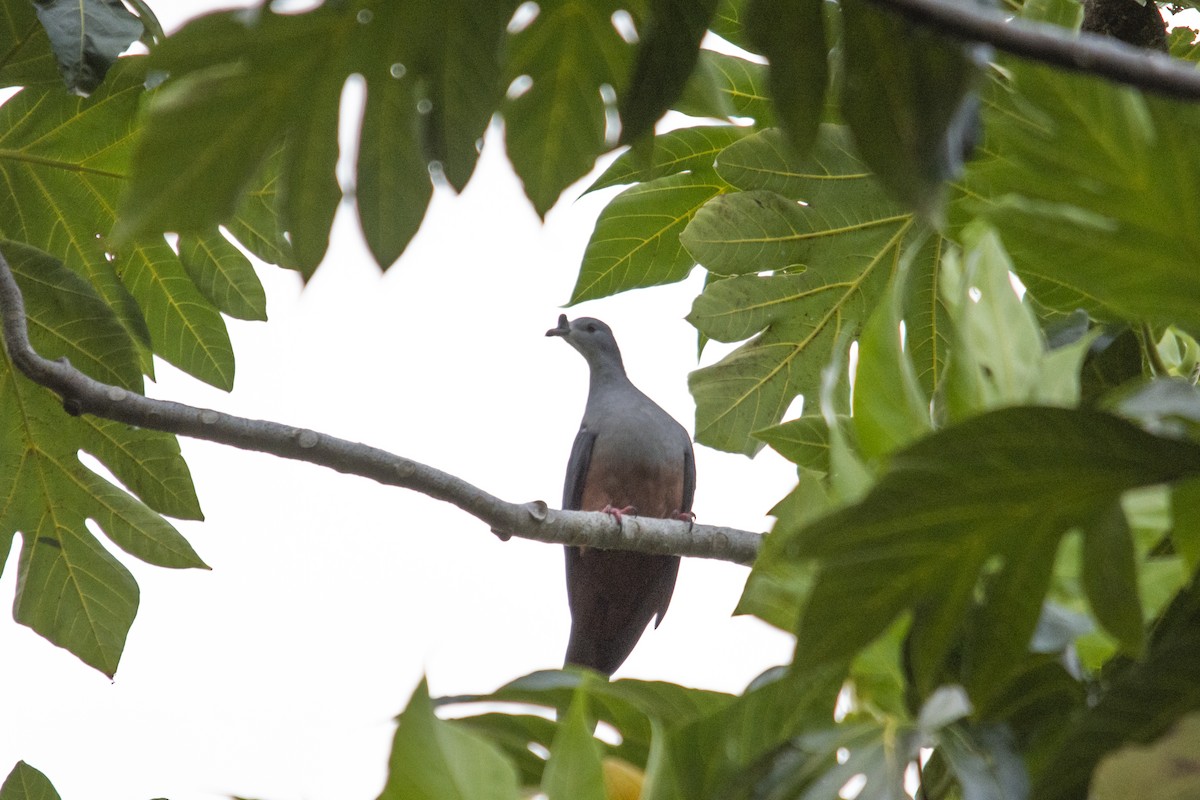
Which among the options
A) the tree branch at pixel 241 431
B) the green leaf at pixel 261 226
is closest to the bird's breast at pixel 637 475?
the green leaf at pixel 261 226

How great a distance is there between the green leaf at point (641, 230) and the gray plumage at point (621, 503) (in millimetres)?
1859

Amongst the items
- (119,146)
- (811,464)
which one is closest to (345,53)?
(811,464)

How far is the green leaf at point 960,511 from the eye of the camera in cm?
93

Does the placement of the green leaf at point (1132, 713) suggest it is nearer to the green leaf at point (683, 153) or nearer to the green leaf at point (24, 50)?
the green leaf at point (683, 153)

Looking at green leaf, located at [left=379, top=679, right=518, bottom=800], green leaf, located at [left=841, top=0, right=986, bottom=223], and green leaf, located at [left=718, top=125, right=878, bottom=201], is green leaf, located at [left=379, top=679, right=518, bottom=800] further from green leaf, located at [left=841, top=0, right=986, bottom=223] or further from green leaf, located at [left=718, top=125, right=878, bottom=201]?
green leaf, located at [left=718, top=125, right=878, bottom=201]

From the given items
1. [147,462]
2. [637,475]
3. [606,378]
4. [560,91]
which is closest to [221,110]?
[560,91]

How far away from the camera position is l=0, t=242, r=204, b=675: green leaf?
2691mm

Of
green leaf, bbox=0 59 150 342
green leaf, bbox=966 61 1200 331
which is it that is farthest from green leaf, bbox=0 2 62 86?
green leaf, bbox=966 61 1200 331

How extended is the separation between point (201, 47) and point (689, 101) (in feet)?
2.87

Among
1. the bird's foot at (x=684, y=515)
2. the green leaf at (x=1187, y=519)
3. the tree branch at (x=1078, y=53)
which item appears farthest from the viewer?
the bird's foot at (x=684, y=515)

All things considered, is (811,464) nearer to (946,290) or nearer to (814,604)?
(946,290)

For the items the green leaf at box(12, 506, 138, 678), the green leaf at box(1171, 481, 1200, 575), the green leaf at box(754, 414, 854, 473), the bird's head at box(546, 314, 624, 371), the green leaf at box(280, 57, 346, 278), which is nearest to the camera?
the green leaf at box(1171, 481, 1200, 575)

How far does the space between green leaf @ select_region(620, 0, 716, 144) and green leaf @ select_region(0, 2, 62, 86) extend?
187 centimetres

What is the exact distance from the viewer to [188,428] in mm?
2025
